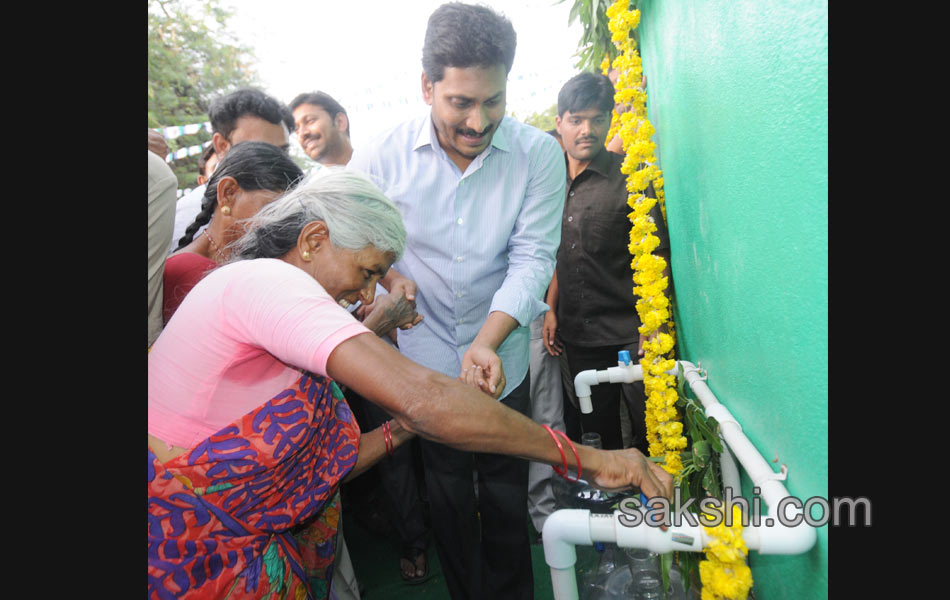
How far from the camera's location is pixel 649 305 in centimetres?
221

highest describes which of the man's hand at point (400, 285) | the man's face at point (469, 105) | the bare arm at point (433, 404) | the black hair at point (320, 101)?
the black hair at point (320, 101)

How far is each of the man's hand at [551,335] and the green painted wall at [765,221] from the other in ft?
3.91

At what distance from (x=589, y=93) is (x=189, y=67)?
10893mm

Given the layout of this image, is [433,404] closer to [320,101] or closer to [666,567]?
[666,567]

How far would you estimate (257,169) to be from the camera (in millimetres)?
1732

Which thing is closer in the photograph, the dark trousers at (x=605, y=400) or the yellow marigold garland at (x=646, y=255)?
the yellow marigold garland at (x=646, y=255)

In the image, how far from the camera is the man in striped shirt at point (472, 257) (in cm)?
194

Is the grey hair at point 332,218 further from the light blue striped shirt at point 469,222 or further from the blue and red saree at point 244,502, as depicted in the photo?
the light blue striped shirt at point 469,222

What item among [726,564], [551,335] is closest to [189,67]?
[551,335]

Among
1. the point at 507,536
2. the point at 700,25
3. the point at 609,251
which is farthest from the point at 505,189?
the point at 507,536

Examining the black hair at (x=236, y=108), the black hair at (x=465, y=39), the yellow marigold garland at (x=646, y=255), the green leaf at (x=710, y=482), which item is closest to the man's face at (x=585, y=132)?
the yellow marigold garland at (x=646, y=255)

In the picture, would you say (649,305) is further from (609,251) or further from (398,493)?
(398,493)

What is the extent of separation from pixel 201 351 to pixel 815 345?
1.16m

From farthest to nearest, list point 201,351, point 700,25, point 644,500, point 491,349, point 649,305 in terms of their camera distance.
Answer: point 649,305, point 491,349, point 700,25, point 644,500, point 201,351
